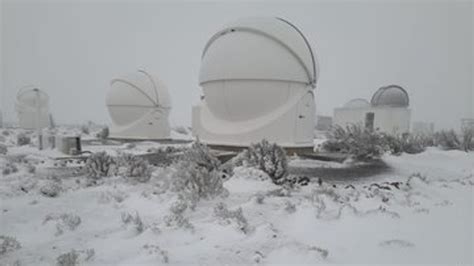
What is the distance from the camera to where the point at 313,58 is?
1503 centimetres

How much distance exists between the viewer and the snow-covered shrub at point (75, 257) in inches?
146

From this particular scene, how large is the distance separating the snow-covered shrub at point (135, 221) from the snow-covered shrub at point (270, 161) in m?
3.61

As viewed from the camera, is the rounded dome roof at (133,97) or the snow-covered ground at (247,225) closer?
the snow-covered ground at (247,225)

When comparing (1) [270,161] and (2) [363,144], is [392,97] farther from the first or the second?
(1) [270,161]

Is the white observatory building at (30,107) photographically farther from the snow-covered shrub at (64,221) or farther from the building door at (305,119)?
the snow-covered shrub at (64,221)

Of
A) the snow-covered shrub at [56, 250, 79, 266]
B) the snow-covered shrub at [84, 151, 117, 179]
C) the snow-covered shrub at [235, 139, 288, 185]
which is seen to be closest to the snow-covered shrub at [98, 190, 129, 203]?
the snow-covered shrub at [84, 151, 117, 179]

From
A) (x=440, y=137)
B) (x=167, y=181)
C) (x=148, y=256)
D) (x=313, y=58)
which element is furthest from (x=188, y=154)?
(x=440, y=137)

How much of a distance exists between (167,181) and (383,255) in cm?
492

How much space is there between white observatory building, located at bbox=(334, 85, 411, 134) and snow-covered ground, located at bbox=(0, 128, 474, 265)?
73.9 ft

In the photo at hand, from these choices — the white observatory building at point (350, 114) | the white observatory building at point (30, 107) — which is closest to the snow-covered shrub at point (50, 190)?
the white observatory building at point (350, 114)

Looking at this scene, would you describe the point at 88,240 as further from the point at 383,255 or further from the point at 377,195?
the point at 377,195

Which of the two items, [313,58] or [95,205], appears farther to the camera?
[313,58]

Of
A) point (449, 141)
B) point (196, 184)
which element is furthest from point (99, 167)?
point (449, 141)

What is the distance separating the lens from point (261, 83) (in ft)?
44.8
